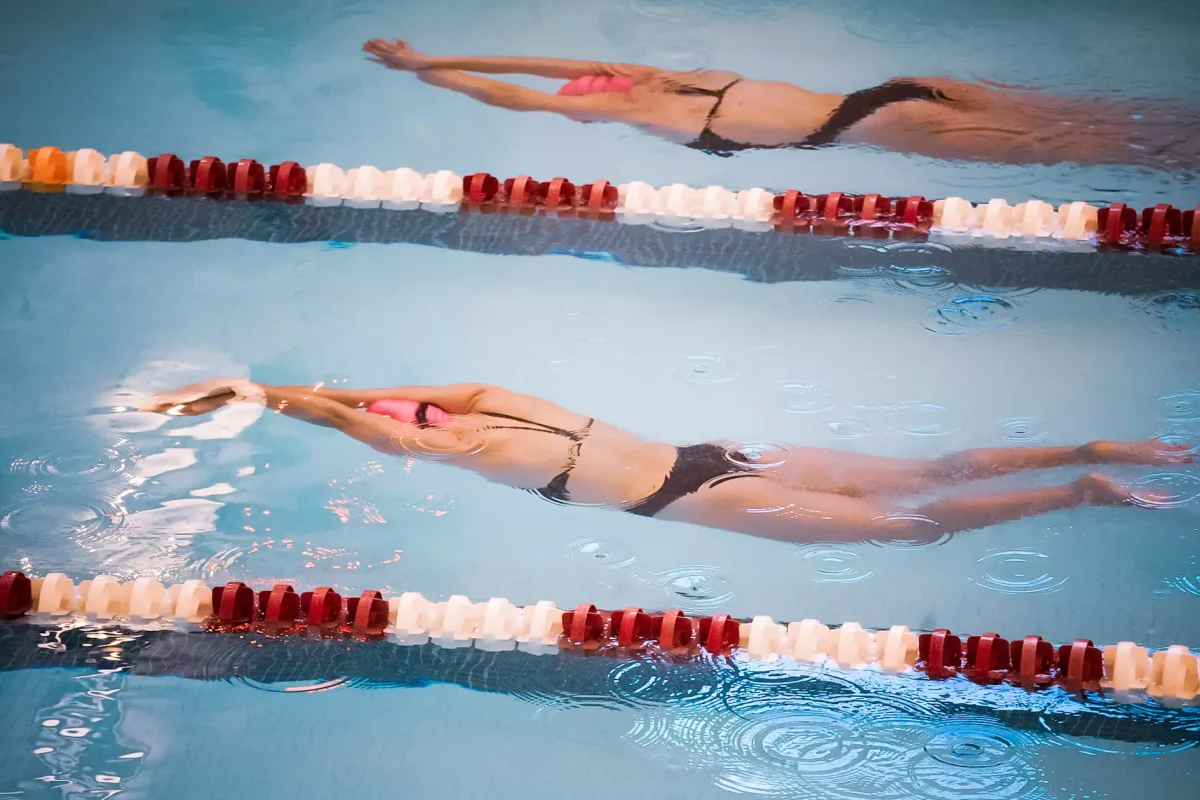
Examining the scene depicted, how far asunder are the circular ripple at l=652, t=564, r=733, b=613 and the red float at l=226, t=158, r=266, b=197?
1.92 meters

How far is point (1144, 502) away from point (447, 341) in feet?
6.14

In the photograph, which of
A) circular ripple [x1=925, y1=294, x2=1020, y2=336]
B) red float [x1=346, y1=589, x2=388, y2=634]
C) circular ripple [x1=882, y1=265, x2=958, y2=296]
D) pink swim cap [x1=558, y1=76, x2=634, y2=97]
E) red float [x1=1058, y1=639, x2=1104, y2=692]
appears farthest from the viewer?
pink swim cap [x1=558, y1=76, x2=634, y2=97]

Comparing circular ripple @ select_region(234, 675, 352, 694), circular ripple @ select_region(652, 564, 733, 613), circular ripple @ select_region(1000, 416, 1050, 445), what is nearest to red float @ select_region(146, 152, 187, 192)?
circular ripple @ select_region(234, 675, 352, 694)

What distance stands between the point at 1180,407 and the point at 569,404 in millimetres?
1598

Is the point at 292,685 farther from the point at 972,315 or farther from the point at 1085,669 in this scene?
the point at 972,315

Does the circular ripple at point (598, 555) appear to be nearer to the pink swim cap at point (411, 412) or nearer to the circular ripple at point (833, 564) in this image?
the circular ripple at point (833, 564)

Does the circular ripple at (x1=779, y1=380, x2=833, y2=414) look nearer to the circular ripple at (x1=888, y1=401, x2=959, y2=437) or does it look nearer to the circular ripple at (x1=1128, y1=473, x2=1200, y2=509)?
the circular ripple at (x1=888, y1=401, x2=959, y2=437)

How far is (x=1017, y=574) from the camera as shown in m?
3.04

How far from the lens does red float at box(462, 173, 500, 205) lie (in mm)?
4070

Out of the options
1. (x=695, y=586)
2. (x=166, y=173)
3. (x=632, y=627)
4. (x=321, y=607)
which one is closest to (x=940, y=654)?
(x=695, y=586)

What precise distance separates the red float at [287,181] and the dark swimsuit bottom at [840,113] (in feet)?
4.10

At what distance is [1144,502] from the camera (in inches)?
125

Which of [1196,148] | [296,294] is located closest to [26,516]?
[296,294]

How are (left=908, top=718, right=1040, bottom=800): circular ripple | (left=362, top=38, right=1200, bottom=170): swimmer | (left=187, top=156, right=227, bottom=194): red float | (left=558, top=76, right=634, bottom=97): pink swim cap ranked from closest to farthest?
(left=908, top=718, right=1040, bottom=800): circular ripple < (left=187, top=156, right=227, bottom=194): red float < (left=362, top=38, right=1200, bottom=170): swimmer < (left=558, top=76, right=634, bottom=97): pink swim cap
